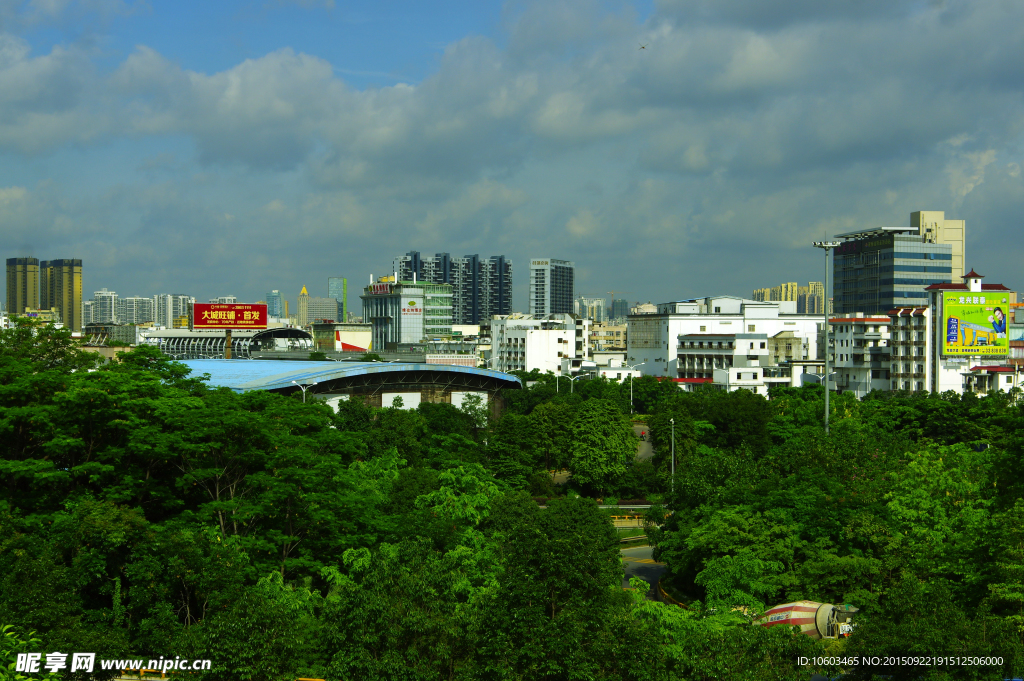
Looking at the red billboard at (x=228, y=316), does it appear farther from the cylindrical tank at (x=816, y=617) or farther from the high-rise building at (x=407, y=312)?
the cylindrical tank at (x=816, y=617)

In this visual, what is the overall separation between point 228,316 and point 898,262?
3631 inches

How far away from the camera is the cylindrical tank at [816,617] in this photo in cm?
2181

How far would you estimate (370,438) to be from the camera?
4431 cm

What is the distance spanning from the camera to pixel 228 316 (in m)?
97.4

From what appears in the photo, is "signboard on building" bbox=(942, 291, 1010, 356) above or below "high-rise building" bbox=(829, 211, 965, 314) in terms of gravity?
below

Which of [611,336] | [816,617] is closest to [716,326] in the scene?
[816,617]

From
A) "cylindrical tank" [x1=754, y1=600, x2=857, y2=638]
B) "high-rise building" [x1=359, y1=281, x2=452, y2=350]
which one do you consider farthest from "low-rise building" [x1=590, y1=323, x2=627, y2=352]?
"cylindrical tank" [x1=754, y1=600, x2=857, y2=638]

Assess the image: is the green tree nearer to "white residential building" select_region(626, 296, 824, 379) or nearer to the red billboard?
"white residential building" select_region(626, 296, 824, 379)

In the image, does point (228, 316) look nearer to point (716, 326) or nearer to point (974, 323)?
point (716, 326)

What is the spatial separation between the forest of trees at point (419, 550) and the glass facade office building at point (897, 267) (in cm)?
9416

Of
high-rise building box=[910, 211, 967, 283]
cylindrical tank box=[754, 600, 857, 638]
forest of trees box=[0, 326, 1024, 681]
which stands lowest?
cylindrical tank box=[754, 600, 857, 638]

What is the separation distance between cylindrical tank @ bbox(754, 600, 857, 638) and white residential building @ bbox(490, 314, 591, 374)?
83.6 meters

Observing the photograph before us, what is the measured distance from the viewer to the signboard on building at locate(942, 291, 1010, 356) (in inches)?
3054

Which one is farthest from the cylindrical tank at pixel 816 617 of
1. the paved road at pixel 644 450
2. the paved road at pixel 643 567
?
the paved road at pixel 644 450
